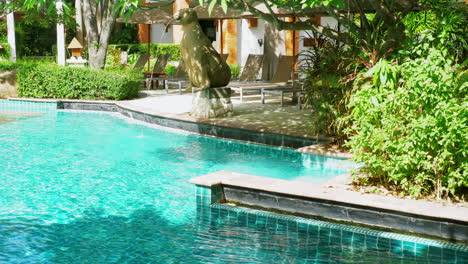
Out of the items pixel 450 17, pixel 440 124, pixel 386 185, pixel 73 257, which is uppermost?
pixel 450 17

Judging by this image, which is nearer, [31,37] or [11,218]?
[11,218]

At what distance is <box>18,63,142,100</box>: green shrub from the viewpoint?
15.1 m

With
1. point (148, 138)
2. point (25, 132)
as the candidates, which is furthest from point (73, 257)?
point (25, 132)

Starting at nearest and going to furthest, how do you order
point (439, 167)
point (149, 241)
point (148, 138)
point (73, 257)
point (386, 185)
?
point (73, 257), point (149, 241), point (439, 167), point (386, 185), point (148, 138)

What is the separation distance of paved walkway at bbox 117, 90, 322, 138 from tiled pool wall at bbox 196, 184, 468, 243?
3.44 meters

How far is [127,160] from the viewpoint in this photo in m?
9.09

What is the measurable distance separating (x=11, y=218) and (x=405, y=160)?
4.14 metres

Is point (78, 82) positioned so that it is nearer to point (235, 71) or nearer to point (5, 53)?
point (5, 53)

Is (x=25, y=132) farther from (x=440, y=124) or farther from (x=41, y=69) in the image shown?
(x=440, y=124)

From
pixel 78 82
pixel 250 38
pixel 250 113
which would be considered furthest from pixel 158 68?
pixel 250 113

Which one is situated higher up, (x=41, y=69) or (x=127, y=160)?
(x=41, y=69)

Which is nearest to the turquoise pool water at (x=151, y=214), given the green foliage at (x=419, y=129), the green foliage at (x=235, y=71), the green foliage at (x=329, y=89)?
the green foliage at (x=329, y=89)

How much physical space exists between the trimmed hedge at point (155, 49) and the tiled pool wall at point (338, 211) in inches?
856

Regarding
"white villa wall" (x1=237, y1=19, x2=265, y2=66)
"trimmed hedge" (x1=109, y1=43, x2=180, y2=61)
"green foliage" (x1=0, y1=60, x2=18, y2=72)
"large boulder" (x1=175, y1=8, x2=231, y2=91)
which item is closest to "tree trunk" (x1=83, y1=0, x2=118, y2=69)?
"green foliage" (x1=0, y1=60, x2=18, y2=72)
